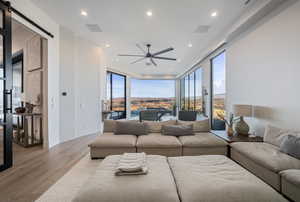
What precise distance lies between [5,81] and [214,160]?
148 inches

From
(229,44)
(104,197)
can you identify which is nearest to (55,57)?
(104,197)

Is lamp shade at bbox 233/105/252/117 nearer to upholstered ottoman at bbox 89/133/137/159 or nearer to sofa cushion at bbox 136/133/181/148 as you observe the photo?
sofa cushion at bbox 136/133/181/148

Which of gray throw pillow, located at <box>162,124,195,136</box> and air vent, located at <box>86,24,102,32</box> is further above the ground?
air vent, located at <box>86,24,102,32</box>

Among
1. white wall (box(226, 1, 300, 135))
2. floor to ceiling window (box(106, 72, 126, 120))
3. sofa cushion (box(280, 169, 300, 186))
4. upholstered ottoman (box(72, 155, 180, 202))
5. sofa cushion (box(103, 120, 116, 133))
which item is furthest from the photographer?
floor to ceiling window (box(106, 72, 126, 120))

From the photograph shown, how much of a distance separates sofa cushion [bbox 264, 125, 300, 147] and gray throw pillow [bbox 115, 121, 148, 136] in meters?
2.42

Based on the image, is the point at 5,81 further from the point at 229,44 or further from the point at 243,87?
the point at 229,44

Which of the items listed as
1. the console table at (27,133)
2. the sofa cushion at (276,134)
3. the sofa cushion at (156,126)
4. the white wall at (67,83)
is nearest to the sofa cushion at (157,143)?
the sofa cushion at (156,126)

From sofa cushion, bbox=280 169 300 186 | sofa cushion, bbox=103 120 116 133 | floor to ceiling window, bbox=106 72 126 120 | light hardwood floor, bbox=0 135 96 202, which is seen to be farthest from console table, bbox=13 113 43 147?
sofa cushion, bbox=280 169 300 186

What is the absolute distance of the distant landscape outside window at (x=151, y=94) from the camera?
12226 millimetres

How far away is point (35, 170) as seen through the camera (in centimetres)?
A: 285

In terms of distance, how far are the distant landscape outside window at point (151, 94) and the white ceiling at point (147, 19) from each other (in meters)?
6.43

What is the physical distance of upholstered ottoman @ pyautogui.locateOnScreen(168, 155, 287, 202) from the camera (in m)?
1.44

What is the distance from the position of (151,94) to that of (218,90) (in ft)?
24.2

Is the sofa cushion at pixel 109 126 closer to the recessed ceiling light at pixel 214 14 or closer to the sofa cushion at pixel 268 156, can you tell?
the sofa cushion at pixel 268 156
